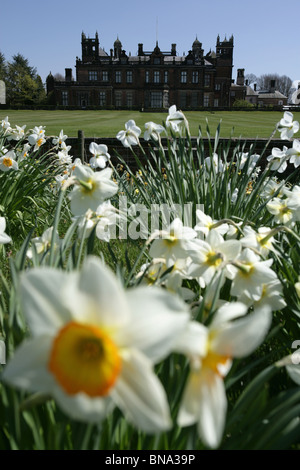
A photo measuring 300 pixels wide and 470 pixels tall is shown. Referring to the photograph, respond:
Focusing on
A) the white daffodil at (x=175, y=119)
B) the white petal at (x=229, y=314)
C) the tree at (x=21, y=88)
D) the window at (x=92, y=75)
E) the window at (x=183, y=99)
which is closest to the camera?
the white petal at (x=229, y=314)

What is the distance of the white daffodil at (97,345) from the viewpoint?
0.45m

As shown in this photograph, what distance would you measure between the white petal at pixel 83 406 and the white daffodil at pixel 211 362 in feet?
0.41

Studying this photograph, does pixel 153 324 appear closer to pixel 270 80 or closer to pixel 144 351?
pixel 144 351

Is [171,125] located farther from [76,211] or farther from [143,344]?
[143,344]

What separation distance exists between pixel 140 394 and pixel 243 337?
0.15 m

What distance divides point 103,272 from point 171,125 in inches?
83.7

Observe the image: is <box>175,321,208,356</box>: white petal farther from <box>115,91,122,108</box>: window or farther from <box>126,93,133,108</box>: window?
<box>115,91,122,108</box>: window

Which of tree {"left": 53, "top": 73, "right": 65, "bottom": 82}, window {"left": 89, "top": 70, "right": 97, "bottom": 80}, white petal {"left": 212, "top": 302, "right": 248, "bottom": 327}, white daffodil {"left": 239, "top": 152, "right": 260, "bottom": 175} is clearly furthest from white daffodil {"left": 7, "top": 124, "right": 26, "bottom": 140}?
tree {"left": 53, "top": 73, "right": 65, "bottom": 82}

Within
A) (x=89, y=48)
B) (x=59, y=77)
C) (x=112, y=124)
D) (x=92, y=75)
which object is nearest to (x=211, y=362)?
(x=112, y=124)

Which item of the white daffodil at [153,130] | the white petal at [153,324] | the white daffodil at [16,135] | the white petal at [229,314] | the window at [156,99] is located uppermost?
the window at [156,99]

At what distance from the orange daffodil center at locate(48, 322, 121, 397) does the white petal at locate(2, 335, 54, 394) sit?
0.04 ft

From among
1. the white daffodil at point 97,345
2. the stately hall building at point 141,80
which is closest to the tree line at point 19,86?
the stately hall building at point 141,80

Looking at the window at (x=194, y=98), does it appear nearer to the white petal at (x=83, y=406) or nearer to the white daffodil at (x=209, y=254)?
the white daffodil at (x=209, y=254)

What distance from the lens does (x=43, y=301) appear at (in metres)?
0.47
